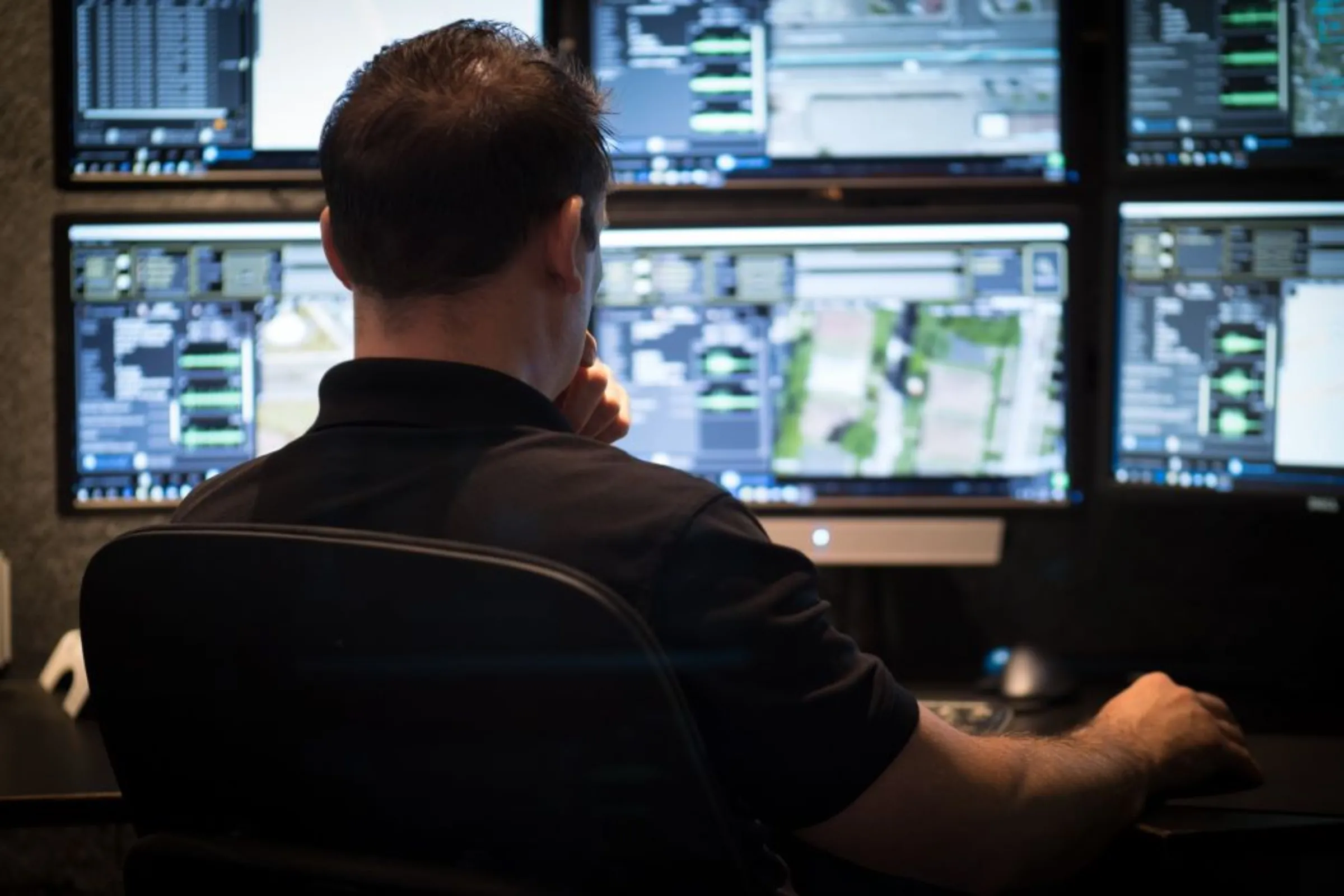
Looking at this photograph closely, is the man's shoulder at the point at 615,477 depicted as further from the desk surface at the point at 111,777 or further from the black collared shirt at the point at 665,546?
the desk surface at the point at 111,777

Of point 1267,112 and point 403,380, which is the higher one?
point 1267,112

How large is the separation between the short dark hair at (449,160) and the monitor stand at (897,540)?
2.29 ft

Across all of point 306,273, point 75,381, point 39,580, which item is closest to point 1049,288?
point 306,273

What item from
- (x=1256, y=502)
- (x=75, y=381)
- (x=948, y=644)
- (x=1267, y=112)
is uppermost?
(x=1267, y=112)

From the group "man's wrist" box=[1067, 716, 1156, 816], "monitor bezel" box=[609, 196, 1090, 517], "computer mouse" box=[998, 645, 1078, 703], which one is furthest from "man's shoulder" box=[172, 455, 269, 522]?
"computer mouse" box=[998, 645, 1078, 703]

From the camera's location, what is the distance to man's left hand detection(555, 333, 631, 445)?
1.22 m

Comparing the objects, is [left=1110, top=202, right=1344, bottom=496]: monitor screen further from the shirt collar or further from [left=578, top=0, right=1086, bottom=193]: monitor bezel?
the shirt collar

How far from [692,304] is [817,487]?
224 mm

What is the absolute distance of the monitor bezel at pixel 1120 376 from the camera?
60.6 inches

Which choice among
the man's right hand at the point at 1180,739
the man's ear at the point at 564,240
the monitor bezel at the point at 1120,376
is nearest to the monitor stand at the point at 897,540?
the monitor bezel at the point at 1120,376

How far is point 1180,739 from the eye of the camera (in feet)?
4.05

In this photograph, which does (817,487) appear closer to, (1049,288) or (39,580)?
(1049,288)

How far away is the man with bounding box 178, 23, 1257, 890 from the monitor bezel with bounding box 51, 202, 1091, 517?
54 centimetres

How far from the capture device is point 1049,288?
1592mm
